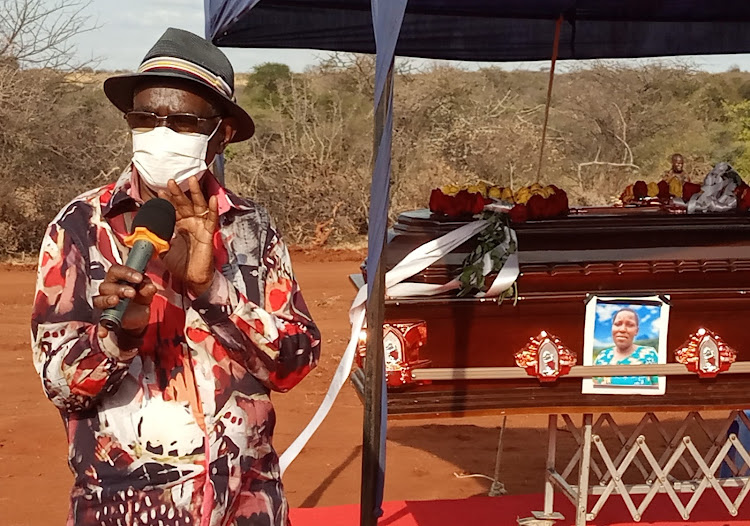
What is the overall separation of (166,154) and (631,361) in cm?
246

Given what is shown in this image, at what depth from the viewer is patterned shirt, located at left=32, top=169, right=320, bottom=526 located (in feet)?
5.34

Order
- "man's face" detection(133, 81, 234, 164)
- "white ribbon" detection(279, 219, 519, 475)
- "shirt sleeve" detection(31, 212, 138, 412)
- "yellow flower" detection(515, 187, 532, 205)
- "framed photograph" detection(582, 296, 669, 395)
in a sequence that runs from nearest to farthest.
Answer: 1. "shirt sleeve" detection(31, 212, 138, 412)
2. "man's face" detection(133, 81, 234, 164)
3. "white ribbon" detection(279, 219, 519, 475)
4. "framed photograph" detection(582, 296, 669, 395)
5. "yellow flower" detection(515, 187, 532, 205)

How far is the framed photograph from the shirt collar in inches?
83.2

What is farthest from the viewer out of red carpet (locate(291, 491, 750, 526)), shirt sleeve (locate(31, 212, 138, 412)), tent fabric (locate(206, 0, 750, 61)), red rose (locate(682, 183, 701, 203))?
tent fabric (locate(206, 0, 750, 61))

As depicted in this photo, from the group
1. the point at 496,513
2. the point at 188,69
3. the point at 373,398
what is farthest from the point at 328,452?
the point at 188,69

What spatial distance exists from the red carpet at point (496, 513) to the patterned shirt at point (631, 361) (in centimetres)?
88

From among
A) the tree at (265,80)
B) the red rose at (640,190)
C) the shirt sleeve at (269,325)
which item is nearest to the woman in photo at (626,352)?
the red rose at (640,190)

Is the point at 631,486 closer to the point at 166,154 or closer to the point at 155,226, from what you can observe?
the point at 166,154

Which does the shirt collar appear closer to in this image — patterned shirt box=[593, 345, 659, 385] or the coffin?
the coffin

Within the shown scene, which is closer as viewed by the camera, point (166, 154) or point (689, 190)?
point (166, 154)

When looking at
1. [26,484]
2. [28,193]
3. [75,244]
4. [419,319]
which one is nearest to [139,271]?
[75,244]

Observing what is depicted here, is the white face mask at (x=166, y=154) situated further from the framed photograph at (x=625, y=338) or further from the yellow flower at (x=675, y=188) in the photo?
the yellow flower at (x=675, y=188)

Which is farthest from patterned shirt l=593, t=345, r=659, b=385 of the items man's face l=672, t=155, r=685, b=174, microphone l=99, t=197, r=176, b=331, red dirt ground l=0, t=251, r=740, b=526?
microphone l=99, t=197, r=176, b=331

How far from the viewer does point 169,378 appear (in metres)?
1.70
